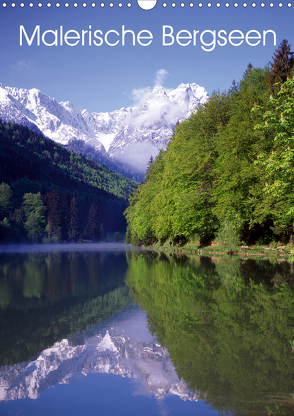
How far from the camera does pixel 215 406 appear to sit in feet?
16.6

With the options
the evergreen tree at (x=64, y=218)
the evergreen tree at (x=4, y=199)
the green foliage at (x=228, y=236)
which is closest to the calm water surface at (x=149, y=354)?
the green foliage at (x=228, y=236)

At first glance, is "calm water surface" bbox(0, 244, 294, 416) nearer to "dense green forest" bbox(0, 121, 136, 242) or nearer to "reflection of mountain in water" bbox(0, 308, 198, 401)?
"reflection of mountain in water" bbox(0, 308, 198, 401)

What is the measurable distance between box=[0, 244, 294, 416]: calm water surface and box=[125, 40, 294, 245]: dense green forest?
18.6 metres

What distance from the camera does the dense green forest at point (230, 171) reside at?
102 ft

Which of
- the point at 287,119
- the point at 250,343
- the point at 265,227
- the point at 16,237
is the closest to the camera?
the point at 250,343

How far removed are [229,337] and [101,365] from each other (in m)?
2.81

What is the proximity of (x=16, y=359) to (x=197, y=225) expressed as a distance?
110 feet

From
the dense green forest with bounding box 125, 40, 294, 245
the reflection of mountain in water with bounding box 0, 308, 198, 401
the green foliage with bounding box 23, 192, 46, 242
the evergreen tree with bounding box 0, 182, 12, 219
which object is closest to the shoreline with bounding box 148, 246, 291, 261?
the dense green forest with bounding box 125, 40, 294, 245

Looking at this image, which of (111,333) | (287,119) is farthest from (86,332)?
Answer: (287,119)

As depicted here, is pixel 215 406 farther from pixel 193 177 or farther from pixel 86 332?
pixel 193 177

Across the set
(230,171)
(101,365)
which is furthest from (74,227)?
(101,365)

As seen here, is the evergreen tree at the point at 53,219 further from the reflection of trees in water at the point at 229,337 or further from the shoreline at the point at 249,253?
the reflection of trees in water at the point at 229,337

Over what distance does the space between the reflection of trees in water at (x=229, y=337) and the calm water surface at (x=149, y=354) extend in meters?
0.02

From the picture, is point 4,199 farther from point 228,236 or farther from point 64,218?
point 228,236
